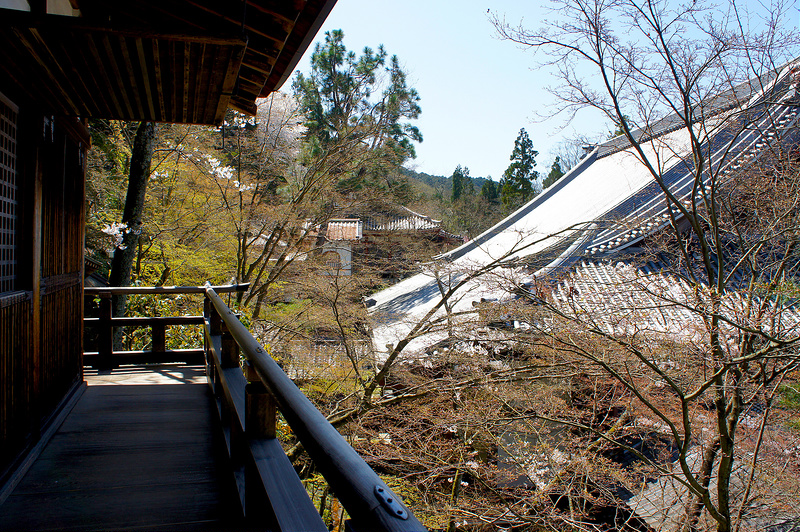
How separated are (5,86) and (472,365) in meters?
5.45

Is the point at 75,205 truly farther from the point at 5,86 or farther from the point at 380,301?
the point at 380,301

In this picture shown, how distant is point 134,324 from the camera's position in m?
4.44

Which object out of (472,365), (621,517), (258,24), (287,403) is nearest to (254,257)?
(472,365)

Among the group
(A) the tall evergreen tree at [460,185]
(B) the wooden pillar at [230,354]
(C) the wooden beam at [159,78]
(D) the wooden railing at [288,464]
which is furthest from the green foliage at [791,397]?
(A) the tall evergreen tree at [460,185]

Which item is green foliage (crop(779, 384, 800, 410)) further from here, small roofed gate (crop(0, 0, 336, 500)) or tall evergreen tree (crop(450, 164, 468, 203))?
tall evergreen tree (crop(450, 164, 468, 203))

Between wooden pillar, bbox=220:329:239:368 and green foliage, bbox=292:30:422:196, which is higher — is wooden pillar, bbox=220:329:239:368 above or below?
below

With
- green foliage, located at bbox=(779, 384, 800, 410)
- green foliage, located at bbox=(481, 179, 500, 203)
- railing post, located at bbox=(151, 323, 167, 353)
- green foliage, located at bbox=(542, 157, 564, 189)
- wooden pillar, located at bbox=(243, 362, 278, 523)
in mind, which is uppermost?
green foliage, located at bbox=(542, 157, 564, 189)

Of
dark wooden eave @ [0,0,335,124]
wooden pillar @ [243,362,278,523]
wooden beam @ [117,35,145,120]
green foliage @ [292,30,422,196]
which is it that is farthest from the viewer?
green foliage @ [292,30,422,196]

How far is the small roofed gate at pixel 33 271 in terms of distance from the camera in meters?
2.16

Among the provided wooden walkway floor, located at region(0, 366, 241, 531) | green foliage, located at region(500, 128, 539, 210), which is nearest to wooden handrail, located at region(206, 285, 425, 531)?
wooden walkway floor, located at region(0, 366, 241, 531)

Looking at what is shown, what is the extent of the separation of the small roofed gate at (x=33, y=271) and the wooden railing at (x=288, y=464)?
0.96 meters

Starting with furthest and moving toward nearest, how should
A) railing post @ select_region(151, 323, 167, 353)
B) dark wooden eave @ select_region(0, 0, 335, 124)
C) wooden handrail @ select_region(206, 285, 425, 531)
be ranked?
railing post @ select_region(151, 323, 167, 353) < dark wooden eave @ select_region(0, 0, 335, 124) < wooden handrail @ select_region(206, 285, 425, 531)

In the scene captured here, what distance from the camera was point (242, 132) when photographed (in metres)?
10.9

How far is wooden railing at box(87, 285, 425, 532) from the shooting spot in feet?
2.65
